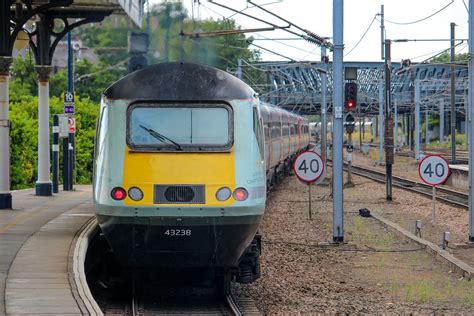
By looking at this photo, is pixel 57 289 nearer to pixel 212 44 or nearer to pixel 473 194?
pixel 212 44

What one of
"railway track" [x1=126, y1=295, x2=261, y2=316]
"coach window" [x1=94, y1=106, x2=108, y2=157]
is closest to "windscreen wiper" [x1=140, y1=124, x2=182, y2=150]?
"coach window" [x1=94, y1=106, x2=108, y2=157]

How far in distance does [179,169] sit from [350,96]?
342 inches

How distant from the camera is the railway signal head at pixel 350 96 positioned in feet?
65.8

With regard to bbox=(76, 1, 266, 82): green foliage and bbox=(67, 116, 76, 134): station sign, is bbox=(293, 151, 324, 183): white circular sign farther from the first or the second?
bbox=(67, 116, 76, 134): station sign

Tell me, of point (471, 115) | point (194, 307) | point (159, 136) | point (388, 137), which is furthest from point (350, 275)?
point (388, 137)

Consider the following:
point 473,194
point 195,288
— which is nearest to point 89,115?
point 473,194

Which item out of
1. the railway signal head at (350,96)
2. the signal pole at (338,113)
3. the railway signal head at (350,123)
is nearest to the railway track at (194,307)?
the signal pole at (338,113)

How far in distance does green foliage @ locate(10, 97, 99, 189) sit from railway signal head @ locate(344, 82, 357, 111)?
15444mm

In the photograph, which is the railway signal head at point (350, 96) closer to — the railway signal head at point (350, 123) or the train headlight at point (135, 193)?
the train headlight at point (135, 193)

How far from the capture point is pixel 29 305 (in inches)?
399

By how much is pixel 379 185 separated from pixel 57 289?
98.2 ft

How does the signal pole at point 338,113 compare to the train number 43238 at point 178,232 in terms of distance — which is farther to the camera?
the signal pole at point 338,113

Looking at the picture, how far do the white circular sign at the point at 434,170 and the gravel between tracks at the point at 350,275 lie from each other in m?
1.36

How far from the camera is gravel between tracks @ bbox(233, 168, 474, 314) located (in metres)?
12.7
